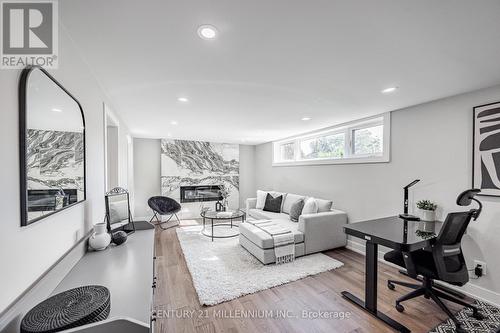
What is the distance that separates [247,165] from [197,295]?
16.3 ft

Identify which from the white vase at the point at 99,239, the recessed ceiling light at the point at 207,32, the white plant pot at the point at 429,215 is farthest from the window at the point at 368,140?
the white vase at the point at 99,239

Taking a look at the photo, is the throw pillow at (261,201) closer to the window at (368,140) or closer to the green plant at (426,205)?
the window at (368,140)

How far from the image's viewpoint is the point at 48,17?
1.13 metres

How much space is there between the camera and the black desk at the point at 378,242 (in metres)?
1.79

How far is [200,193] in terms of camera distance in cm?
615

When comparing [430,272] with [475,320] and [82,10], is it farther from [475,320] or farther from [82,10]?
[82,10]

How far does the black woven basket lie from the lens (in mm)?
776

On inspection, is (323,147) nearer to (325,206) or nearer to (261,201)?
(325,206)

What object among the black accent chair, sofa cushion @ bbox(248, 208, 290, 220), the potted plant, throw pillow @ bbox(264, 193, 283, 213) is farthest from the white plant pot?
the black accent chair

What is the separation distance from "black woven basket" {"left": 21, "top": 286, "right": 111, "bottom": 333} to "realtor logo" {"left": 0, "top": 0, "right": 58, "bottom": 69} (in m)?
1.02

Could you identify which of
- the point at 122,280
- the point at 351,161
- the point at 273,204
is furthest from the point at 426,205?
the point at 122,280

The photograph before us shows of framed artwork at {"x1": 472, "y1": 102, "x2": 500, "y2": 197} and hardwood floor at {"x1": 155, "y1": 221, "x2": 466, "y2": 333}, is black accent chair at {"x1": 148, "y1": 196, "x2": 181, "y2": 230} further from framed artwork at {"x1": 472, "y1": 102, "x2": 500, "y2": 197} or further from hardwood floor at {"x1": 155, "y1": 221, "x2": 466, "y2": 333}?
framed artwork at {"x1": 472, "y1": 102, "x2": 500, "y2": 197}

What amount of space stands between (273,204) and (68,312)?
170 inches

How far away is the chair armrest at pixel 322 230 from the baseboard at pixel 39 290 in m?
2.86
